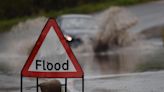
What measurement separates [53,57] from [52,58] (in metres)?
0.03

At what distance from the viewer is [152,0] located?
51281 mm

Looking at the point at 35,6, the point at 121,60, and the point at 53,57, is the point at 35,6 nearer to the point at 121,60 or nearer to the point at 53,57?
the point at 121,60

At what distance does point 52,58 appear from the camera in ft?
34.5

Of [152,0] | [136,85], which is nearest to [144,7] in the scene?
[152,0]

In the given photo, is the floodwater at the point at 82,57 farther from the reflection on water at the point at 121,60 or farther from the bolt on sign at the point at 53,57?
the bolt on sign at the point at 53,57

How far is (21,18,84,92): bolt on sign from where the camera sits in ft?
34.2

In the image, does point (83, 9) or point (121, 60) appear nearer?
point (121, 60)

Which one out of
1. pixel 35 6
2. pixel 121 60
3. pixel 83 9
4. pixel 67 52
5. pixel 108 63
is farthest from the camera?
pixel 83 9

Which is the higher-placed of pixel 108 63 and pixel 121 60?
pixel 121 60

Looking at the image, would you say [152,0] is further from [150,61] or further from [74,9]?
[150,61]

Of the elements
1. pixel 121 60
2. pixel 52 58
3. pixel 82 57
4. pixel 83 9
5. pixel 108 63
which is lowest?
pixel 52 58

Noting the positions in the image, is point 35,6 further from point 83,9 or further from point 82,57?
point 82,57

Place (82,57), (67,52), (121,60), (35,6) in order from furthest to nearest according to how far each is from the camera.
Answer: (35,6), (82,57), (121,60), (67,52)

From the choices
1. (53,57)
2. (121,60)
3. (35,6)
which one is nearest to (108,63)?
(121,60)
